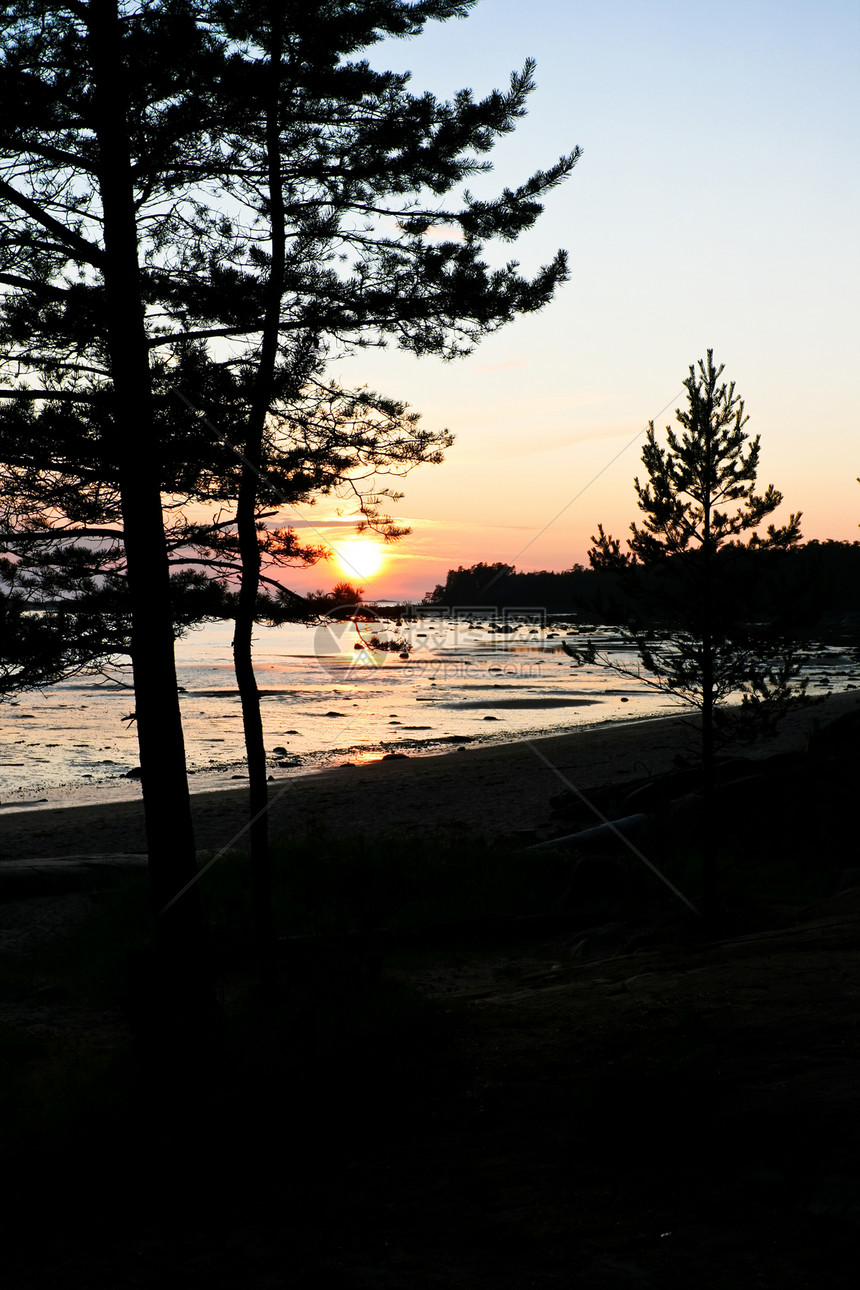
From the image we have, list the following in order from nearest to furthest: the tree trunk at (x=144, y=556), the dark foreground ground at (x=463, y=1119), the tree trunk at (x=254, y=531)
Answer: the dark foreground ground at (x=463, y=1119)
the tree trunk at (x=144, y=556)
the tree trunk at (x=254, y=531)

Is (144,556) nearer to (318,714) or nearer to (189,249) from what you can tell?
(189,249)

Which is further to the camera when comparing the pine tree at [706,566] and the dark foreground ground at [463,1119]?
the pine tree at [706,566]

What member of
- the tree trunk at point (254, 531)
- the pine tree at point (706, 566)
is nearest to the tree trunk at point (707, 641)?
the pine tree at point (706, 566)

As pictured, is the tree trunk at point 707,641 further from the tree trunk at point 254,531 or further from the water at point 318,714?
the tree trunk at point 254,531

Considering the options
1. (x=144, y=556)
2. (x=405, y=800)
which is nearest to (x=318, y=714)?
(x=405, y=800)

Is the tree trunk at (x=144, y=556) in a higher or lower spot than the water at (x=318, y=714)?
higher

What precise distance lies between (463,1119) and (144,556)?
4562mm

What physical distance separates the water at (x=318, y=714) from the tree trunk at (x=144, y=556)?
272cm

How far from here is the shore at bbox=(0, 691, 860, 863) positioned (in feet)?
55.0

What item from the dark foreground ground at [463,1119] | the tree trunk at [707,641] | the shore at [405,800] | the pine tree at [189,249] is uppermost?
the pine tree at [189,249]

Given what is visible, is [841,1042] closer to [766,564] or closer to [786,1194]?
[786,1194]

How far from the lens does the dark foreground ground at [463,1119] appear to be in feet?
13.6

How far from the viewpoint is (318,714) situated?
39438 mm

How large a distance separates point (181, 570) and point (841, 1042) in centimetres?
805
